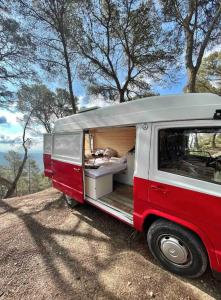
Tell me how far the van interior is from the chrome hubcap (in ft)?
2.86

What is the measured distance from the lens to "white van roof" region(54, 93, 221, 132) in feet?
7.00

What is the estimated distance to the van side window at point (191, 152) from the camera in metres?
2.30

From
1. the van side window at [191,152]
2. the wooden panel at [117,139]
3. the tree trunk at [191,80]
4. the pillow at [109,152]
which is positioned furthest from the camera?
the tree trunk at [191,80]

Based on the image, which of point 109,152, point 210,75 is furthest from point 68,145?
point 210,75

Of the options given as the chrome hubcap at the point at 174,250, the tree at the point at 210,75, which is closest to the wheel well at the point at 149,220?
the chrome hubcap at the point at 174,250

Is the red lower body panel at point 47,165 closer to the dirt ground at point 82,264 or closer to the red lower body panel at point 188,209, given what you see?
the dirt ground at point 82,264

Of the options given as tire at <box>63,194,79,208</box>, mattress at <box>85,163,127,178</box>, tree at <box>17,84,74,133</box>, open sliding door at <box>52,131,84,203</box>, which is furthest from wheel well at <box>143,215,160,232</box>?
tree at <box>17,84,74,133</box>

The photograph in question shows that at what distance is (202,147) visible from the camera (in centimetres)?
265

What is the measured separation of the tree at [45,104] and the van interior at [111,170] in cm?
641

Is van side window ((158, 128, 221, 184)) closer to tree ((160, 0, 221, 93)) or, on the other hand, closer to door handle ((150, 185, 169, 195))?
door handle ((150, 185, 169, 195))

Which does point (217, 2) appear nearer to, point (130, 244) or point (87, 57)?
point (87, 57)

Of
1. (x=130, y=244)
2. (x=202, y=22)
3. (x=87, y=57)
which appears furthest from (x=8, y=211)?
(x=202, y=22)

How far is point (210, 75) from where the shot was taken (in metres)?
14.3

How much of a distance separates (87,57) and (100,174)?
279 inches
